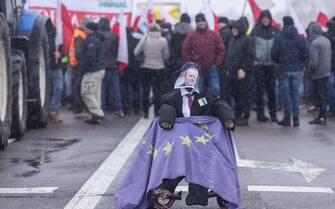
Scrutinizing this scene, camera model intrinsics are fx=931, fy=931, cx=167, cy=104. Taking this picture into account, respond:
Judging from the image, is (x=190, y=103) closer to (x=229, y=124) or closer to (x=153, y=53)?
(x=229, y=124)

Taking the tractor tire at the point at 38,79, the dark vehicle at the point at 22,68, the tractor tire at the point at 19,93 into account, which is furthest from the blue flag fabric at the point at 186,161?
the tractor tire at the point at 38,79

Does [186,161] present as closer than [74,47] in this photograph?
Yes

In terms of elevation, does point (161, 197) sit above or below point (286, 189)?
above

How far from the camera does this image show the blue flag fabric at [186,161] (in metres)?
7.62

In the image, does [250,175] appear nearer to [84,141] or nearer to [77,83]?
[84,141]

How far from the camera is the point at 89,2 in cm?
1883

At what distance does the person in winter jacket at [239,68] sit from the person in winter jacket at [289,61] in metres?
0.45

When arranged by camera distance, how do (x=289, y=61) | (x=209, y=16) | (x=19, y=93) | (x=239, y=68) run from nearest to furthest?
(x=19, y=93) → (x=289, y=61) → (x=239, y=68) → (x=209, y=16)

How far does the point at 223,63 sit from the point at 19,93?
425 cm

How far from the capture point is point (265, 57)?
52.6 ft

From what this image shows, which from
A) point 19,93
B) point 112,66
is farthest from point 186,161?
point 112,66

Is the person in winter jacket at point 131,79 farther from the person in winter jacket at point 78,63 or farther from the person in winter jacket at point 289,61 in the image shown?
the person in winter jacket at point 289,61

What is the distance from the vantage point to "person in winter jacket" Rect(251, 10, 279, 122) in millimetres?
16000

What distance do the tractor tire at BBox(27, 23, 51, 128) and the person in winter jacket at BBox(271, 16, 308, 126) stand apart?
12.4ft
